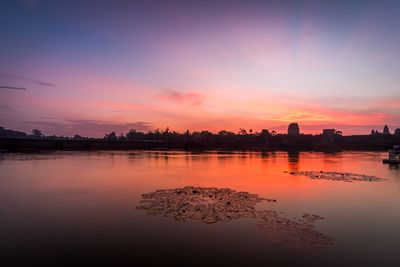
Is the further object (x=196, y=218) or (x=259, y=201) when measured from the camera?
(x=259, y=201)

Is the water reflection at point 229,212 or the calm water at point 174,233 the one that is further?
the water reflection at point 229,212

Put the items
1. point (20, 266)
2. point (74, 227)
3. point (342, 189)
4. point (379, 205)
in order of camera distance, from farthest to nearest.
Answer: point (342, 189)
point (379, 205)
point (74, 227)
point (20, 266)

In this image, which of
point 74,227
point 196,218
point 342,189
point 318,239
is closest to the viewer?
point 318,239

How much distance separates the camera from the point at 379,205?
26500mm

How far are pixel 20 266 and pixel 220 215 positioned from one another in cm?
1217

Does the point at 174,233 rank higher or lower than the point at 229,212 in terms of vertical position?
lower

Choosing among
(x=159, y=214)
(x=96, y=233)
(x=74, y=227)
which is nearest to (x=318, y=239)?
(x=159, y=214)

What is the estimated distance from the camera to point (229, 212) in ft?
73.4

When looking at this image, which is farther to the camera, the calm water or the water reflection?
the water reflection

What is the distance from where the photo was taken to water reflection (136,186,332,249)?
657 inches

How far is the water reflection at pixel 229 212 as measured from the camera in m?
16.7

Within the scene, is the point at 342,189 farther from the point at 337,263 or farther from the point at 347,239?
the point at 337,263

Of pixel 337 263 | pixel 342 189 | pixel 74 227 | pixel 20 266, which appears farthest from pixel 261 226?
pixel 342 189

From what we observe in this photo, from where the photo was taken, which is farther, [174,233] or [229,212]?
[229,212]
